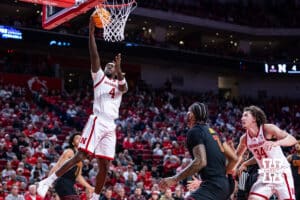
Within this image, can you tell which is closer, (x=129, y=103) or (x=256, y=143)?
(x=256, y=143)

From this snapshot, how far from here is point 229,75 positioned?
128ft

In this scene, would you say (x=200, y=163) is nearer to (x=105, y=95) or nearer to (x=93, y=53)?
(x=105, y=95)

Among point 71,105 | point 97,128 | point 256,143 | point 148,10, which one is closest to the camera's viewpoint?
point 256,143

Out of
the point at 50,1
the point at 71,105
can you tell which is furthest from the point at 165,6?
the point at 50,1

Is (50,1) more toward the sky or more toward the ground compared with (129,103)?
more toward the sky

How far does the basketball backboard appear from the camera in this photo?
9477mm

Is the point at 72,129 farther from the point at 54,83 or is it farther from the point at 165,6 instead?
the point at 165,6

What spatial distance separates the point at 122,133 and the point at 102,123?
1511 cm

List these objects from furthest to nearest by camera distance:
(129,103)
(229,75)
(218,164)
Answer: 1. (229,75)
2. (129,103)
3. (218,164)

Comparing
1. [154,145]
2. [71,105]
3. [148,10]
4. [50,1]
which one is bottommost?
[154,145]

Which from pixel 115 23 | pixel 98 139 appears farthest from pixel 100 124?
pixel 115 23

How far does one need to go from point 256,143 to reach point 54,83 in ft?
74.9

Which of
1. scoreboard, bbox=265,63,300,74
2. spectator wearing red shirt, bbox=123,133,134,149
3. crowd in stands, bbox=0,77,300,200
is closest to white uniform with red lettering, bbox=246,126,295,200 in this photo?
crowd in stands, bbox=0,77,300,200

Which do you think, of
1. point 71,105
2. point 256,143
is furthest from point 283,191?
point 71,105
